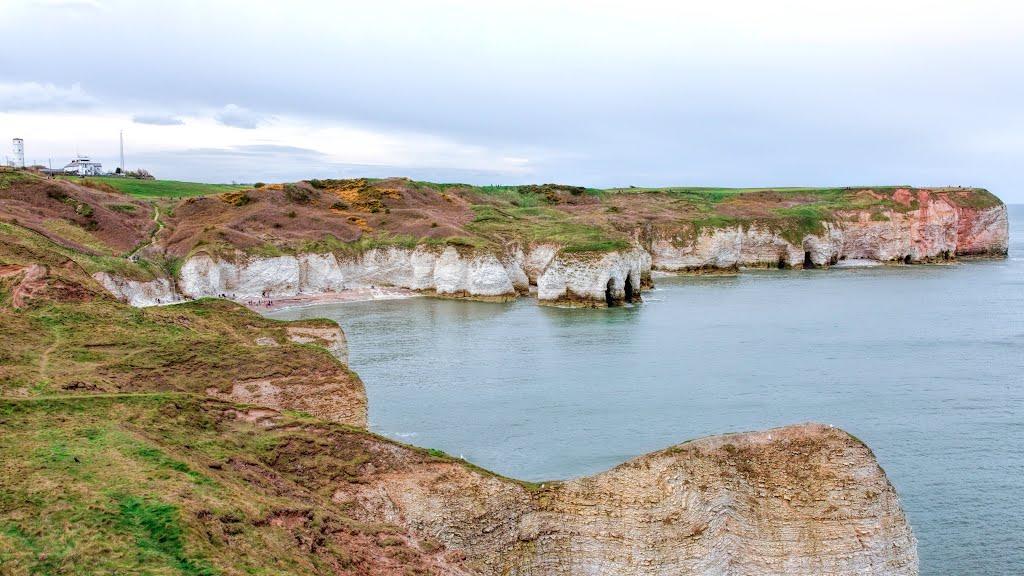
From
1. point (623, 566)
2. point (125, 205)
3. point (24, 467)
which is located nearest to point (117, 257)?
point (125, 205)

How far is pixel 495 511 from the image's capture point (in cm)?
1264

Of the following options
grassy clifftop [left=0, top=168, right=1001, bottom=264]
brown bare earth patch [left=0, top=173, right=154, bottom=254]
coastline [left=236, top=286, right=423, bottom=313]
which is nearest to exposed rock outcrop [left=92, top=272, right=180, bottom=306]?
grassy clifftop [left=0, top=168, right=1001, bottom=264]

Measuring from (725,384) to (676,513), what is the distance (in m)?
22.6

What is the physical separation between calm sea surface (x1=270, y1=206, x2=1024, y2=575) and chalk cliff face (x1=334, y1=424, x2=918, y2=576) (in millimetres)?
6693

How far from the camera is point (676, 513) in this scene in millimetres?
12555

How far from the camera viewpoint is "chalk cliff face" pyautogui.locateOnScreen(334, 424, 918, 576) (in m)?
12.5

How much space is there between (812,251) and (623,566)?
86172 millimetres

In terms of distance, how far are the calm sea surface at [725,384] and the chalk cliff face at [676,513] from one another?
669 centimetres

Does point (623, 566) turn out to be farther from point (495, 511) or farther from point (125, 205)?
point (125, 205)

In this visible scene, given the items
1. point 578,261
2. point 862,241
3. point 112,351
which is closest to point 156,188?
point 578,261

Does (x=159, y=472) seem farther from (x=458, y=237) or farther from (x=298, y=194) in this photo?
(x=298, y=194)

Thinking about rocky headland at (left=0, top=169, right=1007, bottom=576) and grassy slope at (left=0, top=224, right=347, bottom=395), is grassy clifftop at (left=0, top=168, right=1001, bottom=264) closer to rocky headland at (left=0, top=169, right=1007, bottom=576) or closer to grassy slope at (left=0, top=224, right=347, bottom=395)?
grassy slope at (left=0, top=224, right=347, bottom=395)

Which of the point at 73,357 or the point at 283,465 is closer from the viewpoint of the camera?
the point at 283,465

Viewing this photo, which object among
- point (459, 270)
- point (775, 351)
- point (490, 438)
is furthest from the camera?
point (459, 270)
